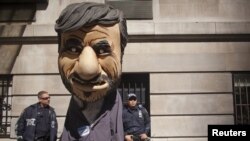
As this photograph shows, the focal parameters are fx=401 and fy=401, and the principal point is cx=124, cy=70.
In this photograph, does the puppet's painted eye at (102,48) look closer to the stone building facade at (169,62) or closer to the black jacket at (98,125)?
the black jacket at (98,125)

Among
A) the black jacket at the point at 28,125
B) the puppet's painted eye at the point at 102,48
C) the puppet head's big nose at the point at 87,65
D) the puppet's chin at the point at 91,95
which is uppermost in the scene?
the puppet's painted eye at the point at 102,48

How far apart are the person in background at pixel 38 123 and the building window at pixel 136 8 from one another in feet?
15.4

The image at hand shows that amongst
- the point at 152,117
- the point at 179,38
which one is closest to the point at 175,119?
the point at 152,117

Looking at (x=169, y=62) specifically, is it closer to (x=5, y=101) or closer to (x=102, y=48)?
(x=5, y=101)

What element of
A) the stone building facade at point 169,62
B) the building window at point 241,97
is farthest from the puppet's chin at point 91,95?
the building window at point 241,97

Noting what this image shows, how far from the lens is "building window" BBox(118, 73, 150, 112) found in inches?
438

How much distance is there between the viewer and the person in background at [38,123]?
7.05 meters

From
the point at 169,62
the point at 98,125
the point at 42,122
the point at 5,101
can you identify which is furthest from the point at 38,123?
the point at 169,62

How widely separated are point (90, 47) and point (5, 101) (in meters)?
8.25

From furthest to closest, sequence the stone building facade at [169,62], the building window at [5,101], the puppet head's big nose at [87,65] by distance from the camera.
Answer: the building window at [5,101] → the stone building facade at [169,62] → the puppet head's big nose at [87,65]

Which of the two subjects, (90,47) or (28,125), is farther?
(28,125)

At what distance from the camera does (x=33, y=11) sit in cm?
1130

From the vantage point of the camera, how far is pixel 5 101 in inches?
441

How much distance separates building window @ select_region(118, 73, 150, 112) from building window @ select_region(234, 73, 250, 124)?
8.16ft
